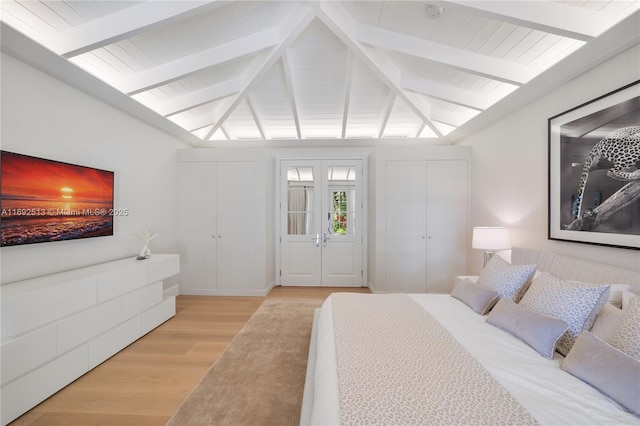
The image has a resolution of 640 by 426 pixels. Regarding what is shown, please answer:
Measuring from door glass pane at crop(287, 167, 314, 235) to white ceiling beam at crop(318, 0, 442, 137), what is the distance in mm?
1947

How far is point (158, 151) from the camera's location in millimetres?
3580

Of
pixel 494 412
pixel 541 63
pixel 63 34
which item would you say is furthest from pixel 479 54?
pixel 63 34

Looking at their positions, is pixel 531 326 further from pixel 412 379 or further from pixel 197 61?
pixel 197 61

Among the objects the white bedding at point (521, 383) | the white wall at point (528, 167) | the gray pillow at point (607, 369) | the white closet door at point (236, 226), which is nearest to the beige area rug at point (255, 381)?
the white bedding at point (521, 383)

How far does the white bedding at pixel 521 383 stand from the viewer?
3.17 feet

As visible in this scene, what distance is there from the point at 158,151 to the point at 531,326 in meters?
4.34

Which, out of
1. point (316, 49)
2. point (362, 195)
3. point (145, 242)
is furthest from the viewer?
point (362, 195)

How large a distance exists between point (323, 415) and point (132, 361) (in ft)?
7.04

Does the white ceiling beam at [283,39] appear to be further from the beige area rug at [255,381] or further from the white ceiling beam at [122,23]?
the beige area rug at [255,381]

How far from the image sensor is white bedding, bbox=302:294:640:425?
97 cm

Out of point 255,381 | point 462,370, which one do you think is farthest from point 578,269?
point 255,381

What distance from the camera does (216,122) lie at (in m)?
3.86

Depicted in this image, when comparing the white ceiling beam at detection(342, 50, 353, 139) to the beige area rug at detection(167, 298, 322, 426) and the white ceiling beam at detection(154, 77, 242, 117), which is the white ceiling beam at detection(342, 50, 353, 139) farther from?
the beige area rug at detection(167, 298, 322, 426)

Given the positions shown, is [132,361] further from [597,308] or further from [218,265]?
[597,308]
